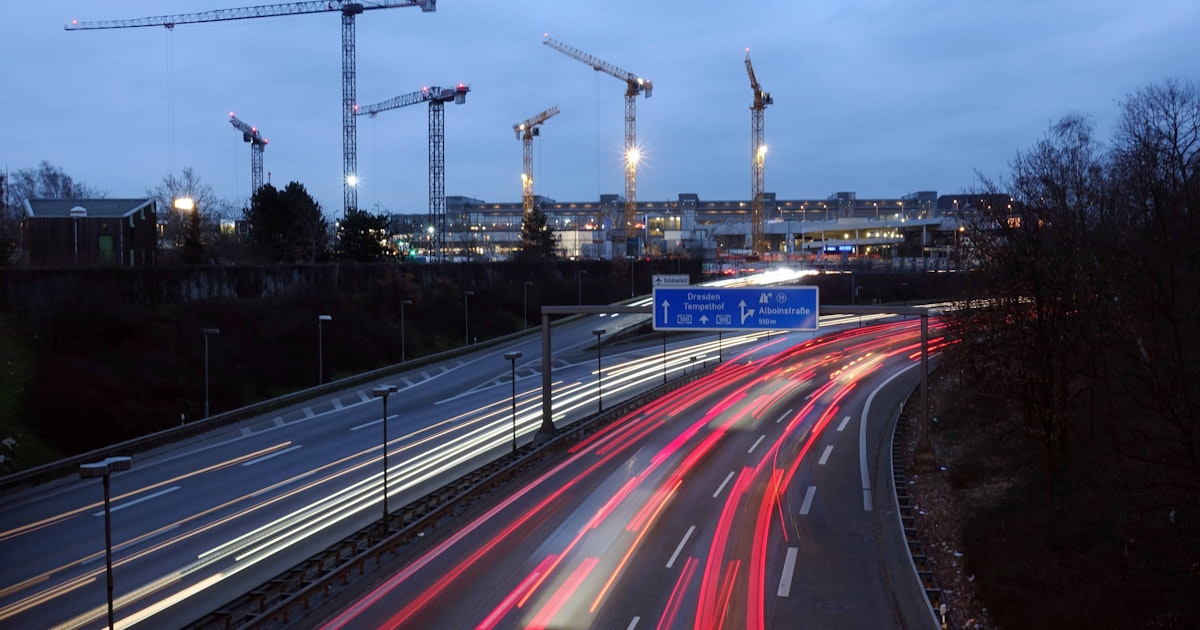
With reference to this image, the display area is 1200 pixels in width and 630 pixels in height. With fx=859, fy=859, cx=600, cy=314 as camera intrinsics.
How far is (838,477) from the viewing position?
2778cm

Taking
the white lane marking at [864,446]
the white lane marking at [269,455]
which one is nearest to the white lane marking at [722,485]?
the white lane marking at [864,446]

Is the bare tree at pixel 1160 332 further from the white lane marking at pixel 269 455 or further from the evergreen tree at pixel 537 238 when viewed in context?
the evergreen tree at pixel 537 238

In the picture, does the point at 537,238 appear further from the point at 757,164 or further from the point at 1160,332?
the point at 1160,332

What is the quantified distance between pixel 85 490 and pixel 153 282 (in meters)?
23.1

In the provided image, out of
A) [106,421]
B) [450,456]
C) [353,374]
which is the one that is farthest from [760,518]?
[353,374]

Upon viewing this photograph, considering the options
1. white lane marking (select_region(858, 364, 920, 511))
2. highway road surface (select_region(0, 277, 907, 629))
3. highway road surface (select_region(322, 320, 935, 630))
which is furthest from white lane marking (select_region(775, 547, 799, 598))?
highway road surface (select_region(0, 277, 907, 629))

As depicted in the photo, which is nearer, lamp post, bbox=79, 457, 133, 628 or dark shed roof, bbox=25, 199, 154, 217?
lamp post, bbox=79, 457, 133, 628

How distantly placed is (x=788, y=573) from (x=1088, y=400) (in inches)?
463

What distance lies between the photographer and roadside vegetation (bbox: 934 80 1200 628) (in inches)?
551

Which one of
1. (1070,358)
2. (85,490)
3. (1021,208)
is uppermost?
(1021,208)

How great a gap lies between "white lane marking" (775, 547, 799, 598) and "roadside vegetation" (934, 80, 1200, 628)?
3777 mm

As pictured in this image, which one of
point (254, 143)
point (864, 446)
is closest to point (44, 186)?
point (254, 143)

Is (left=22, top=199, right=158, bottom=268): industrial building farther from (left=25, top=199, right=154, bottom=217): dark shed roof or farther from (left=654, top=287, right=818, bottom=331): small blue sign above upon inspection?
(left=654, top=287, right=818, bottom=331): small blue sign above

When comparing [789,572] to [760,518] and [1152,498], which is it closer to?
[760,518]
